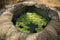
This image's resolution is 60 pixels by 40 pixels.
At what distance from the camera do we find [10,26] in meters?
2.75

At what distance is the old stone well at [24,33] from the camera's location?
261cm

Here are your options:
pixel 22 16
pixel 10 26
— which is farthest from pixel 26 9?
pixel 10 26

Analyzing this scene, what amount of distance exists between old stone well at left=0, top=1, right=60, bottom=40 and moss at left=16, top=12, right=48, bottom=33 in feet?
0.28

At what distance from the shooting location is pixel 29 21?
339cm

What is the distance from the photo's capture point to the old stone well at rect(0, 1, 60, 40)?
2.61 m

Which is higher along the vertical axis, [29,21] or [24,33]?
[24,33]

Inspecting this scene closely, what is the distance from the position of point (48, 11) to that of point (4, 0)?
4.78 ft

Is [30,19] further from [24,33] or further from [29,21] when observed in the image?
[24,33]

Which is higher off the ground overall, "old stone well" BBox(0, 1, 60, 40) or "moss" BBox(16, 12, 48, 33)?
"old stone well" BBox(0, 1, 60, 40)

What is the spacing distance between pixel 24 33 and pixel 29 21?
77 cm

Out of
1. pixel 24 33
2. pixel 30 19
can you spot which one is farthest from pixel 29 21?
pixel 24 33

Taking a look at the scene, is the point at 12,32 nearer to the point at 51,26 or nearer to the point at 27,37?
the point at 27,37

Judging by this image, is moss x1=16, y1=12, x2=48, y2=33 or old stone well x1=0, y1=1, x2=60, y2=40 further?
moss x1=16, y1=12, x2=48, y2=33

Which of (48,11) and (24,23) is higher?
(48,11)
